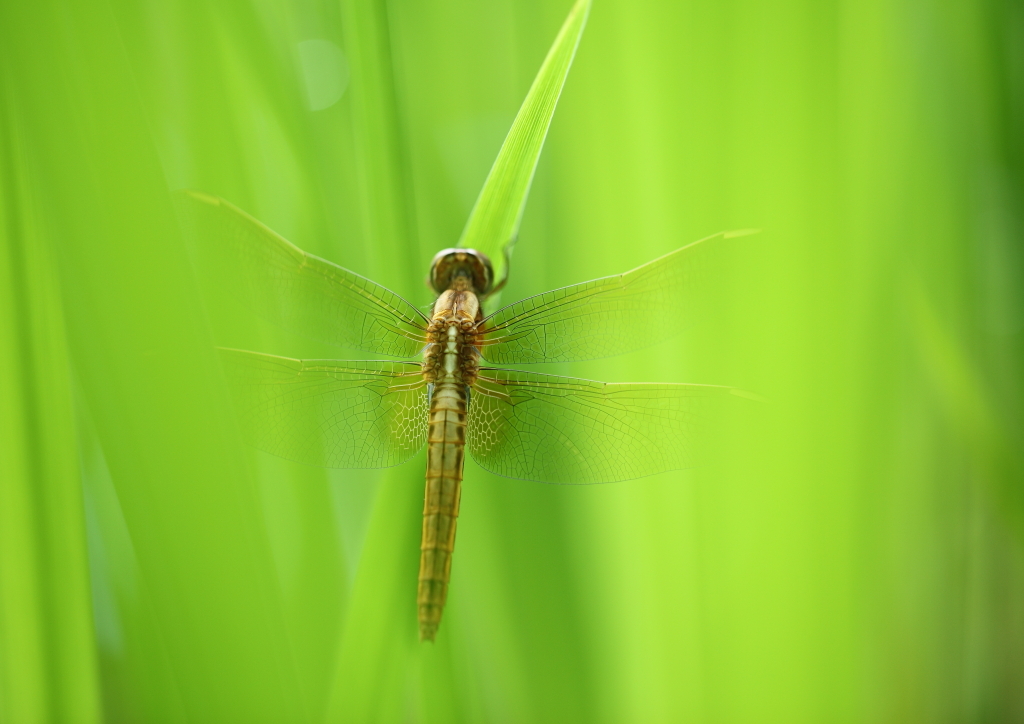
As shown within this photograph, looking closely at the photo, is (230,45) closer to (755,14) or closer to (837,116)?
(755,14)

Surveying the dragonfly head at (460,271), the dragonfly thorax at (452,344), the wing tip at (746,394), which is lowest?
the wing tip at (746,394)

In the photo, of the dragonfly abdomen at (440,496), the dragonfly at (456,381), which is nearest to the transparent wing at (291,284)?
the dragonfly at (456,381)

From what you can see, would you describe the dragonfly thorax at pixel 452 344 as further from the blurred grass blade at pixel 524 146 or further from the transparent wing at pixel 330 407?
the blurred grass blade at pixel 524 146

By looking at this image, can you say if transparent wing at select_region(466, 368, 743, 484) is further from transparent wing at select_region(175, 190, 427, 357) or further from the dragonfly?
transparent wing at select_region(175, 190, 427, 357)

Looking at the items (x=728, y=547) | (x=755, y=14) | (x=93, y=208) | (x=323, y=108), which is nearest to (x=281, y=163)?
(x=323, y=108)

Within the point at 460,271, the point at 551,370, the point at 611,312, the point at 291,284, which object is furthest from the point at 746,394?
the point at 291,284

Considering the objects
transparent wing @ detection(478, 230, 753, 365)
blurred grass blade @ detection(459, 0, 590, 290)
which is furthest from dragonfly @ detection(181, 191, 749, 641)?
blurred grass blade @ detection(459, 0, 590, 290)
